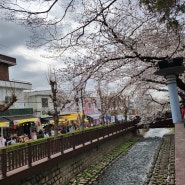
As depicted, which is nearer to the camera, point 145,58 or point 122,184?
point 145,58

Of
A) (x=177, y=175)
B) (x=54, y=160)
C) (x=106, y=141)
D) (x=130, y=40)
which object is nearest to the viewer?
(x=177, y=175)

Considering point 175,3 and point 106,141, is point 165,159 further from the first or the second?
A: point 175,3

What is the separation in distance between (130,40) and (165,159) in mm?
11485

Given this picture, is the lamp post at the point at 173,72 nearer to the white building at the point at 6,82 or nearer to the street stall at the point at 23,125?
the street stall at the point at 23,125

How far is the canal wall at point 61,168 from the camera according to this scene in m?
11.2

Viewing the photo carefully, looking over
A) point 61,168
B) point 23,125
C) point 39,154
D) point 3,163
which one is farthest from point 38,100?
point 3,163

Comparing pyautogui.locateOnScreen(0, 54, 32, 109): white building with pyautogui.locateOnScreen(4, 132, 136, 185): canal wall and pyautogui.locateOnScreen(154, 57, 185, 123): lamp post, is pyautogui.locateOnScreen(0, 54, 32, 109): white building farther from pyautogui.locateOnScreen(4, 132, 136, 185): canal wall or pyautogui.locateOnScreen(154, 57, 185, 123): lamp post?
pyautogui.locateOnScreen(154, 57, 185, 123): lamp post

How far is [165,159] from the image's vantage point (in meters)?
20.1

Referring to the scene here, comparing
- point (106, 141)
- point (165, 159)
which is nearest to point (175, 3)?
point (165, 159)

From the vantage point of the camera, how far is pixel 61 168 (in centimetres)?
1461

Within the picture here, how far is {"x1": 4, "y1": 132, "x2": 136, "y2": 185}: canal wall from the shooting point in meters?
11.2

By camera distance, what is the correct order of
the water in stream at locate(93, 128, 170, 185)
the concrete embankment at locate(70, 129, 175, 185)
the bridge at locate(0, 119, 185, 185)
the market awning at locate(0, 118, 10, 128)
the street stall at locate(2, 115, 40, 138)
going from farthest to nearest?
the street stall at locate(2, 115, 40, 138), the market awning at locate(0, 118, 10, 128), the water in stream at locate(93, 128, 170, 185), the concrete embankment at locate(70, 129, 175, 185), the bridge at locate(0, 119, 185, 185)

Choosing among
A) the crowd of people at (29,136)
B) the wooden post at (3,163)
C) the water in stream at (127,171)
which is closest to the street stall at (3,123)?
the crowd of people at (29,136)

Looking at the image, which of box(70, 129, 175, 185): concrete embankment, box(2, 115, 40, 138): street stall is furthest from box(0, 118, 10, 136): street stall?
box(70, 129, 175, 185): concrete embankment
